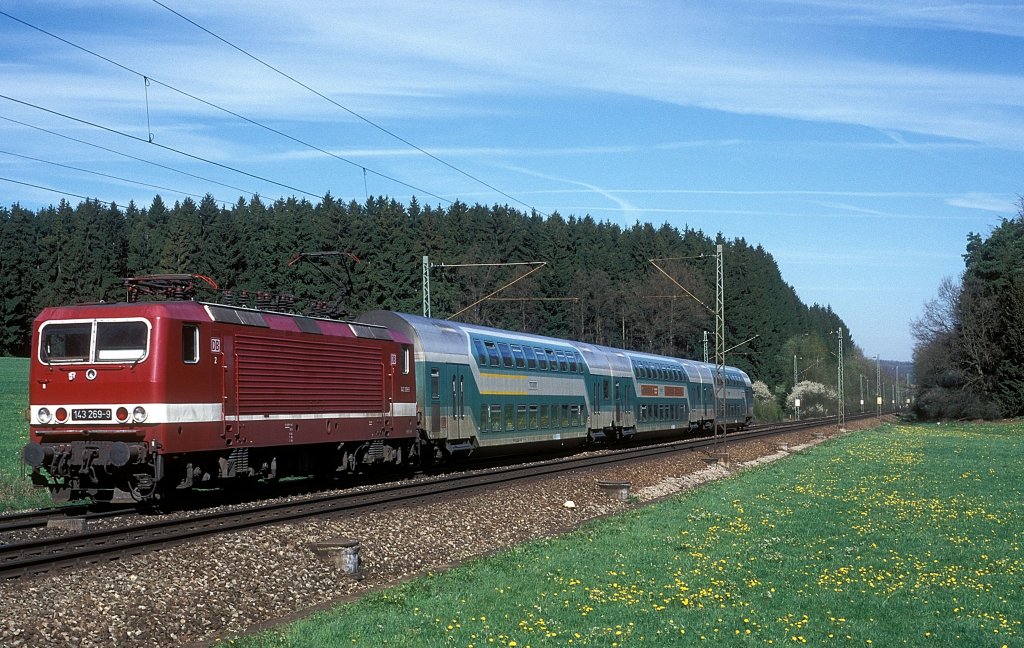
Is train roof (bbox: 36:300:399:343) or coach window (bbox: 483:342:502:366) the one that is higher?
train roof (bbox: 36:300:399:343)

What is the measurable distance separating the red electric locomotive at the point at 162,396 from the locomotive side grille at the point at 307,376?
0.04 m

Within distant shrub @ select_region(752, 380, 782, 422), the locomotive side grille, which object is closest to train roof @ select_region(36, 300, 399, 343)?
the locomotive side grille

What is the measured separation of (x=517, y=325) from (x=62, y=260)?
47991 millimetres

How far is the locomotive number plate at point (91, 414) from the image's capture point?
18828mm

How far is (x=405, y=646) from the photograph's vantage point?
1074 centimetres

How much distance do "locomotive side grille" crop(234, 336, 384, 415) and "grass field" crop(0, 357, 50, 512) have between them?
18.3 ft

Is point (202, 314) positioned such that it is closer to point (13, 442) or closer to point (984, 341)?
point (13, 442)

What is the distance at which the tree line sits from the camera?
281ft

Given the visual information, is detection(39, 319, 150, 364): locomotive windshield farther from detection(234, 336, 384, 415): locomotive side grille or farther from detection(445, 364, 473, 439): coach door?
detection(445, 364, 473, 439): coach door

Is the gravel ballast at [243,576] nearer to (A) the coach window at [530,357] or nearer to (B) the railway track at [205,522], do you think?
(B) the railway track at [205,522]

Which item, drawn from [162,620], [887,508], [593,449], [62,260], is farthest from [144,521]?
[62,260]

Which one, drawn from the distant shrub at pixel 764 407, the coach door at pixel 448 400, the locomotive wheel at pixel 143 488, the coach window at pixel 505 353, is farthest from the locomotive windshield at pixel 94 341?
the distant shrub at pixel 764 407

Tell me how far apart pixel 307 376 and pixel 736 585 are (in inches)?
483

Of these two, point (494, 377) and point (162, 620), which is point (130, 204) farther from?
point (162, 620)
